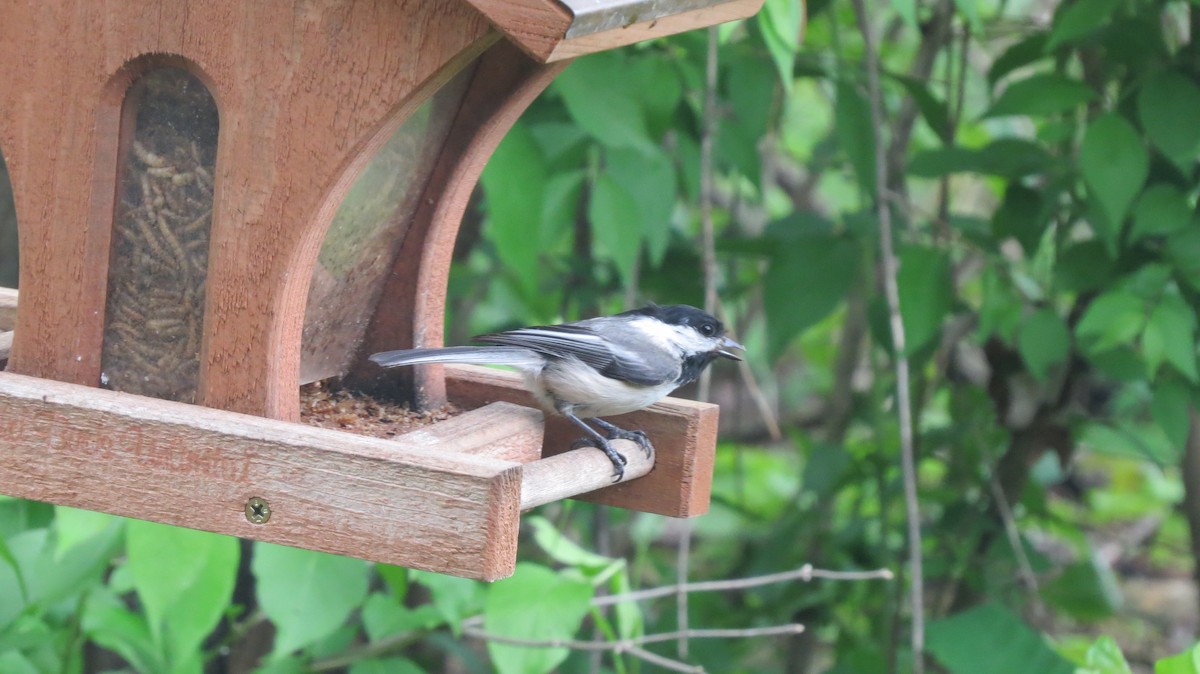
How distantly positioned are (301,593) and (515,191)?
94cm

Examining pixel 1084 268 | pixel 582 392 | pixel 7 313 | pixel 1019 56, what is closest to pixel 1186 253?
pixel 1084 268

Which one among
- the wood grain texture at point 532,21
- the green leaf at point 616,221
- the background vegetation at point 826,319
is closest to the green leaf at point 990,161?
the background vegetation at point 826,319

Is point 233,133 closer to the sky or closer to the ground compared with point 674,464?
closer to the sky

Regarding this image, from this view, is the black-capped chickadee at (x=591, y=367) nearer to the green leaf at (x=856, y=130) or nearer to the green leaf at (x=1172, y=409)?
the green leaf at (x=856, y=130)

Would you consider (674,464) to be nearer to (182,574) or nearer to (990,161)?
(182,574)

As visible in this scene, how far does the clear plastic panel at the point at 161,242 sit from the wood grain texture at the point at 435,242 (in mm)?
432

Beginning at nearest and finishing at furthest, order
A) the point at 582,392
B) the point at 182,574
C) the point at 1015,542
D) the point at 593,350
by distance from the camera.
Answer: the point at 182,574 < the point at 582,392 < the point at 593,350 < the point at 1015,542

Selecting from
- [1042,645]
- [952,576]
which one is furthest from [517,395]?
[952,576]

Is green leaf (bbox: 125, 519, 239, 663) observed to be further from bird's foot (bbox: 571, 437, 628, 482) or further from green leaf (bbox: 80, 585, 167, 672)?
bird's foot (bbox: 571, 437, 628, 482)

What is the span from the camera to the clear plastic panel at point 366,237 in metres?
2.16

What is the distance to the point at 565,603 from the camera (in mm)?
2377

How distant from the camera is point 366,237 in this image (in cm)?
223

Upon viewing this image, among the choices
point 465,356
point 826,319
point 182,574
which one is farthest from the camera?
point 826,319

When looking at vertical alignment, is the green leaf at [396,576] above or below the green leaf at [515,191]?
below
